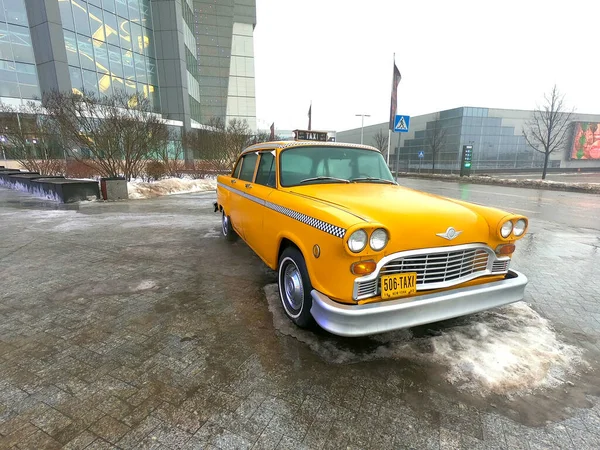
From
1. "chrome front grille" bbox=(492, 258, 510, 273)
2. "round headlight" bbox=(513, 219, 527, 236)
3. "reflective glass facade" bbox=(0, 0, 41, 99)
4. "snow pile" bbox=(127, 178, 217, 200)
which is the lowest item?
"snow pile" bbox=(127, 178, 217, 200)

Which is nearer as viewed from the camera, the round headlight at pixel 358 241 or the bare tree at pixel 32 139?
the round headlight at pixel 358 241

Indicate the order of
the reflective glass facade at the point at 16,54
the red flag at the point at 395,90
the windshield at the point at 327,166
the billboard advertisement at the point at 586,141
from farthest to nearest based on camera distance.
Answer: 1. the billboard advertisement at the point at 586,141
2. the reflective glass facade at the point at 16,54
3. the red flag at the point at 395,90
4. the windshield at the point at 327,166

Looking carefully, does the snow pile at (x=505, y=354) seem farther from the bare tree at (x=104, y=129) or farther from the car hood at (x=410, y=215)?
the bare tree at (x=104, y=129)

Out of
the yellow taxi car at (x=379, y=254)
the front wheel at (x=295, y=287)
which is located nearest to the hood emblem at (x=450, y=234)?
the yellow taxi car at (x=379, y=254)

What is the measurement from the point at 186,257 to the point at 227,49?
53798 mm

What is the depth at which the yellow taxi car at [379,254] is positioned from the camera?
2373mm

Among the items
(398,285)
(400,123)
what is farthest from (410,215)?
(400,123)

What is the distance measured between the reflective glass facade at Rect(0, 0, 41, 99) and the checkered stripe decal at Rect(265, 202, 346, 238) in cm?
2942

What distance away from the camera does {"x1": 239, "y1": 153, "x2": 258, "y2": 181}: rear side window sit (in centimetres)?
470

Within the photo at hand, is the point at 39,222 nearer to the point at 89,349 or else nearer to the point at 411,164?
the point at 89,349

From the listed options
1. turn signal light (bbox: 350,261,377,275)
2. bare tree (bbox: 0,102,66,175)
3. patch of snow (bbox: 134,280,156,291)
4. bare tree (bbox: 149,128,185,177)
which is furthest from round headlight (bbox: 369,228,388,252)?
bare tree (bbox: 0,102,66,175)

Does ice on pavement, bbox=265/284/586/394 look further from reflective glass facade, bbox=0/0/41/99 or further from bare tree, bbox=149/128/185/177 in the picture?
reflective glass facade, bbox=0/0/41/99

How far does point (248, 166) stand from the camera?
499 centimetres

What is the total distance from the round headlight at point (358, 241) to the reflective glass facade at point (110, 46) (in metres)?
26.5
